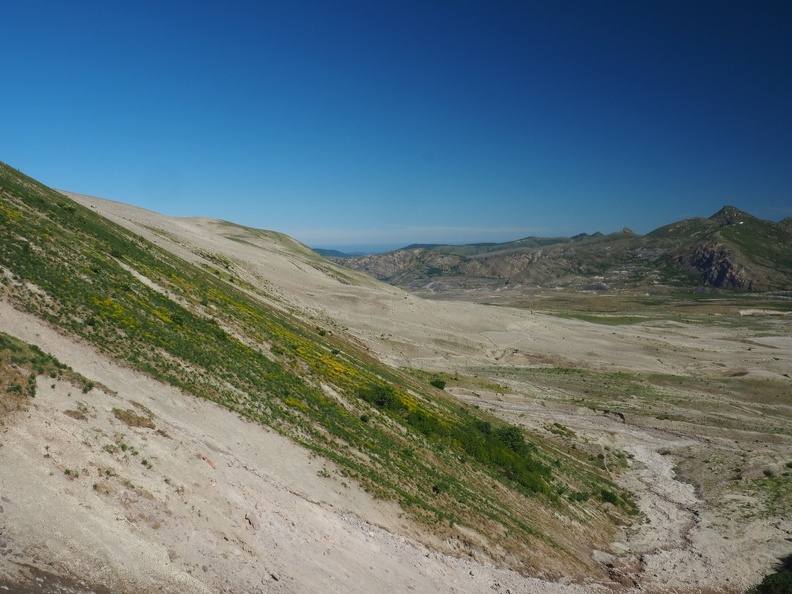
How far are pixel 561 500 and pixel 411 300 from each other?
243 feet

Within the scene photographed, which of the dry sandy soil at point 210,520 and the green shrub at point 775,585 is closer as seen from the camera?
the dry sandy soil at point 210,520

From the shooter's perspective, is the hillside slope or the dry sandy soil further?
the hillside slope

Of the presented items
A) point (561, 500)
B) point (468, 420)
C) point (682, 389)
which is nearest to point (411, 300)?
point (682, 389)

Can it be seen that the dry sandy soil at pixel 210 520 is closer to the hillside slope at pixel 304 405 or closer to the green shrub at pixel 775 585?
the hillside slope at pixel 304 405

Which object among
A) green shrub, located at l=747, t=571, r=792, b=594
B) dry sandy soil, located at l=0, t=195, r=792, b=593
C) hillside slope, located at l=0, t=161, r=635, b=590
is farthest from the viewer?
hillside slope, located at l=0, t=161, r=635, b=590

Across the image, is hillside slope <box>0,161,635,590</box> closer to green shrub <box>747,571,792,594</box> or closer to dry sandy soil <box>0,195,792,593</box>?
dry sandy soil <box>0,195,792,593</box>

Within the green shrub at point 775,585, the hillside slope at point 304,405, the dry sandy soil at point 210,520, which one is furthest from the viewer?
the hillside slope at point 304,405

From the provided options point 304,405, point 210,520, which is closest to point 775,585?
point 304,405

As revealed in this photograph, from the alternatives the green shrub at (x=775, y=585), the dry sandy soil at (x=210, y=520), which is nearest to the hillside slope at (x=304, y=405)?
the dry sandy soil at (x=210, y=520)

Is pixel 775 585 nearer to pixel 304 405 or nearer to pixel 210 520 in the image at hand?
pixel 304 405

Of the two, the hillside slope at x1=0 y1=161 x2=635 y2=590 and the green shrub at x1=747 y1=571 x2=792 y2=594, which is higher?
the hillside slope at x1=0 y1=161 x2=635 y2=590

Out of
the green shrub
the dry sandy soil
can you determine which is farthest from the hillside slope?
the green shrub

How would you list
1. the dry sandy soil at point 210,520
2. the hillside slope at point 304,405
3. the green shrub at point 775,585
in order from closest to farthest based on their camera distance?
the dry sandy soil at point 210,520 < the green shrub at point 775,585 < the hillside slope at point 304,405

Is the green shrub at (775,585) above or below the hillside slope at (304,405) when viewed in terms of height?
below
